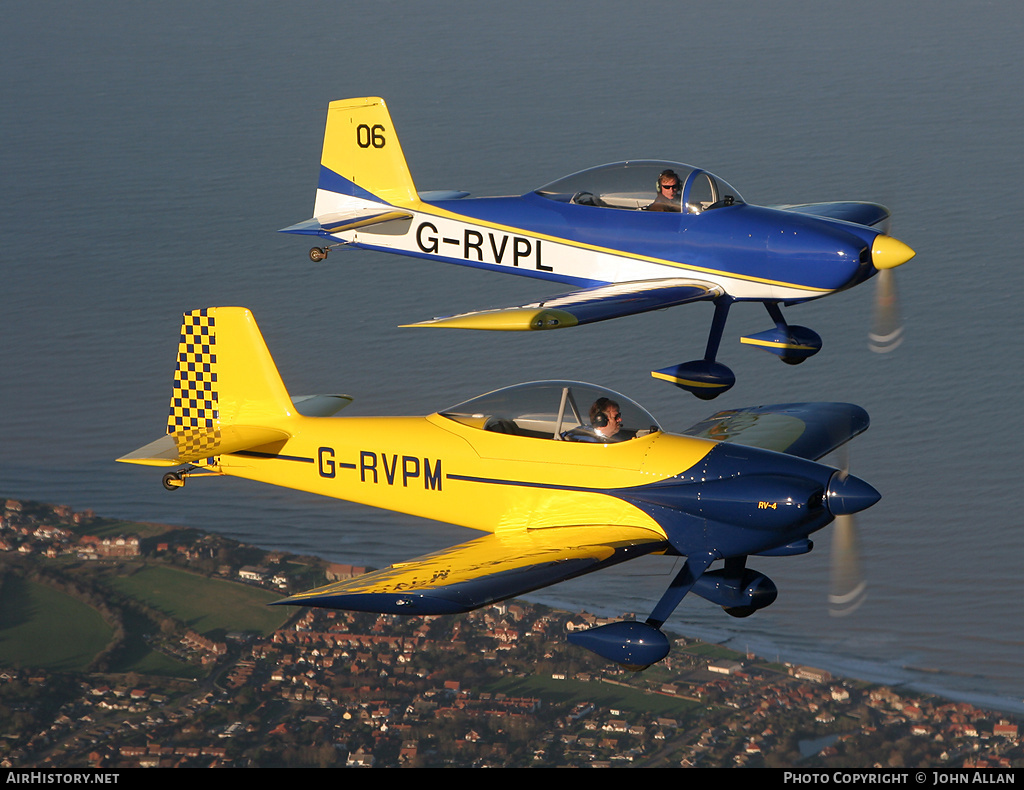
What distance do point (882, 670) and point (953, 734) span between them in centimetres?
287

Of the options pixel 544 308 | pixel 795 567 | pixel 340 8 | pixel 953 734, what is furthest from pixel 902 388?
pixel 340 8

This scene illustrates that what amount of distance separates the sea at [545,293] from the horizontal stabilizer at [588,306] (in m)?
13.3

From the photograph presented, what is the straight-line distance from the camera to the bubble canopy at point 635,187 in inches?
750

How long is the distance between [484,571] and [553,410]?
6.79 ft

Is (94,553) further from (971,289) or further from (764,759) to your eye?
(971,289)

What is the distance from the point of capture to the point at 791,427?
57.1 ft

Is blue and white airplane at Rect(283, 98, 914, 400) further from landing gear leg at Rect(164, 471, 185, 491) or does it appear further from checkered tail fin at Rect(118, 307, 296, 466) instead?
landing gear leg at Rect(164, 471, 185, 491)

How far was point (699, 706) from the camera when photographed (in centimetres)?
3519

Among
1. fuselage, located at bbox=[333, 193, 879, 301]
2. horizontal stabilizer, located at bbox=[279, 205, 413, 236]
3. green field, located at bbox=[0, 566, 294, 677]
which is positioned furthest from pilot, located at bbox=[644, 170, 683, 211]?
green field, located at bbox=[0, 566, 294, 677]

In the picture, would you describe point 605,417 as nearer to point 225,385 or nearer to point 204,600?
point 225,385

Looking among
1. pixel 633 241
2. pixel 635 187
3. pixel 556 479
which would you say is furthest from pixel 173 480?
pixel 635 187

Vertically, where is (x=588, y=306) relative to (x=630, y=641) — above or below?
above

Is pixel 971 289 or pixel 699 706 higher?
pixel 971 289

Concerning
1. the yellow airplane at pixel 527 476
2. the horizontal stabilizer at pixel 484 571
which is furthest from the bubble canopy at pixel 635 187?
the horizontal stabilizer at pixel 484 571
